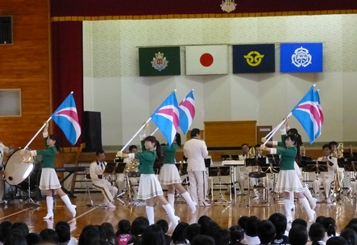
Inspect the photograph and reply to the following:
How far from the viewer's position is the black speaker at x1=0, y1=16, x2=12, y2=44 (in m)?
18.6

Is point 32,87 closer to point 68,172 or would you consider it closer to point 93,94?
point 68,172

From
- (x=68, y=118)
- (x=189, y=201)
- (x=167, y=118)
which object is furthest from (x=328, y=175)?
(x=68, y=118)

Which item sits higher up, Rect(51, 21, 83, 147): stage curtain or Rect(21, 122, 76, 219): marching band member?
Rect(51, 21, 83, 147): stage curtain

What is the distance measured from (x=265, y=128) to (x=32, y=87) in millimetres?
7930

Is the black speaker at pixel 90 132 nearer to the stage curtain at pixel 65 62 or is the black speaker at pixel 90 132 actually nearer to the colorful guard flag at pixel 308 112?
the stage curtain at pixel 65 62

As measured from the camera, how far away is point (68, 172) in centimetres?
1869

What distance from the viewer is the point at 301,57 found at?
24047 mm

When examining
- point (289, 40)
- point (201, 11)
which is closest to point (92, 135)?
point (201, 11)

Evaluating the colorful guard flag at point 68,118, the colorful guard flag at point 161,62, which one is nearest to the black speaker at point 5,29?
the colorful guard flag at point 68,118

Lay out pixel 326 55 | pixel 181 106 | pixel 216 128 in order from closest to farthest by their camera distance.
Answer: pixel 181 106
pixel 216 128
pixel 326 55

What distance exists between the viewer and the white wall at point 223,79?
2425 centimetres

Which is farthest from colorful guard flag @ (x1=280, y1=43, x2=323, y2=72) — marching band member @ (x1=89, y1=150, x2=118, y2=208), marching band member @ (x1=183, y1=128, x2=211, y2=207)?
marching band member @ (x1=89, y1=150, x2=118, y2=208)

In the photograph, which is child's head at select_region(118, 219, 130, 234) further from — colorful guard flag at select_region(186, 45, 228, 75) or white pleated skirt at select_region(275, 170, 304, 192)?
colorful guard flag at select_region(186, 45, 228, 75)

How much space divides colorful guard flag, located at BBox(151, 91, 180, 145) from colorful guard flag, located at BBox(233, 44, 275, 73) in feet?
36.3
